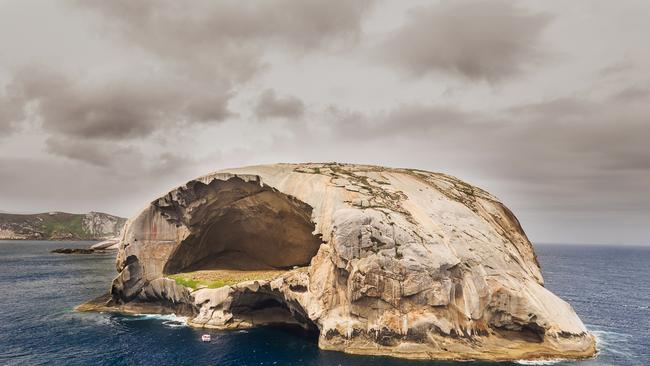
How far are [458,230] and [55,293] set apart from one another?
77674 mm

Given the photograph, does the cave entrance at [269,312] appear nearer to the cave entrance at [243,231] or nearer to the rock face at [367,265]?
the rock face at [367,265]

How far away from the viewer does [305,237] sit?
6788cm

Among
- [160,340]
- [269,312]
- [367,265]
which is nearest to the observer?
[367,265]

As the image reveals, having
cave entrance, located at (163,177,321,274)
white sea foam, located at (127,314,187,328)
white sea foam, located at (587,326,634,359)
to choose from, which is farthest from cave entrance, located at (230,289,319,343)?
white sea foam, located at (587,326,634,359)

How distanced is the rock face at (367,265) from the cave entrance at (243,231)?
0.29m

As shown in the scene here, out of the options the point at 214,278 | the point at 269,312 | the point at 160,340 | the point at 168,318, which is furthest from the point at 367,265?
the point at 168,318

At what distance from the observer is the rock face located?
44.0 m

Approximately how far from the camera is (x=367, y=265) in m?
45.1

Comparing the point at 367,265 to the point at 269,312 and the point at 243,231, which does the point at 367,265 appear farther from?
the point at 243,231

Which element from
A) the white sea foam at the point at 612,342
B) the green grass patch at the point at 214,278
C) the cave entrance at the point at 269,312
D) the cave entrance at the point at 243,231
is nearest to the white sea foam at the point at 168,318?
the green grass patch at the point at 214,278

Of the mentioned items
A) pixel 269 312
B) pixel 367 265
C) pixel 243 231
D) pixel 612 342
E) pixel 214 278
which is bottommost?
pixel 612 342

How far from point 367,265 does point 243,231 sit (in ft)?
104

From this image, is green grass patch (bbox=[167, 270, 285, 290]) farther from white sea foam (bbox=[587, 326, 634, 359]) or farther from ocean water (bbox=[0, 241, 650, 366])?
white sea foam (bbox=[587, 326, 634, 359])

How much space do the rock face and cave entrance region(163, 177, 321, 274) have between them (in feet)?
0.96
